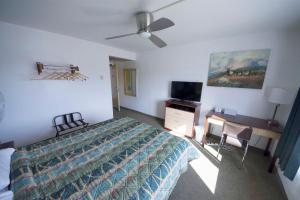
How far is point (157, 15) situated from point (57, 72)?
2.32 m

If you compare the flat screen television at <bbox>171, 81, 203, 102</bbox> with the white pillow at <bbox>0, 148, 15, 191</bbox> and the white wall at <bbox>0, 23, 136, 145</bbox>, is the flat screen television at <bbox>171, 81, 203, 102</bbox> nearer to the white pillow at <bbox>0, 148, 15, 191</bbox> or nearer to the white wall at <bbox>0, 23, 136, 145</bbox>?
the white wall at <bbox>0, 23, 136, 145</bbox>

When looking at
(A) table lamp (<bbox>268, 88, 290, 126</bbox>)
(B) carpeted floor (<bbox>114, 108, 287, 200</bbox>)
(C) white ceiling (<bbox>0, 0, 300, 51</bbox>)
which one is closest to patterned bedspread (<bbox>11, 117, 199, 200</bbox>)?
(B) carpeted floor (<bbox>114, 108, 287, 200</bbox>)

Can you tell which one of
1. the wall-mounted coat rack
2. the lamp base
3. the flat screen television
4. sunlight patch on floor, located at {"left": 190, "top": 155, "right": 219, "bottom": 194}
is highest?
the wall-mounted coat rack

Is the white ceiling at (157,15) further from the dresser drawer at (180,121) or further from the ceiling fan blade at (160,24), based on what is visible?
the dresser drawer at (180,121)

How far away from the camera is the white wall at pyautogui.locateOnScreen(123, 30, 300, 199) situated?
6.48ft

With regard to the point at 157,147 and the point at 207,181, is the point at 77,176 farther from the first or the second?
the point at 207,181

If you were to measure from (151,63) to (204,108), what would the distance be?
2.15 m

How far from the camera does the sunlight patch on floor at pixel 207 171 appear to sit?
164 centimetres

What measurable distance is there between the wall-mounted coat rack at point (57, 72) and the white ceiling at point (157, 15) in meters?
0.69

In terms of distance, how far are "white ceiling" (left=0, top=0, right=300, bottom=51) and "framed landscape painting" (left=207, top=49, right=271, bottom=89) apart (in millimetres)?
423

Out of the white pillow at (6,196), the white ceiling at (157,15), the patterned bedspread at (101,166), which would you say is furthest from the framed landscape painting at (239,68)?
the white pillow at (6,196)

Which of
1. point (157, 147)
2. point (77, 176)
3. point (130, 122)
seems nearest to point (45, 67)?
point (130, 122)

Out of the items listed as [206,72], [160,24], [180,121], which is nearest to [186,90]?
[206,72]

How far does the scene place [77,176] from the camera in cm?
105
